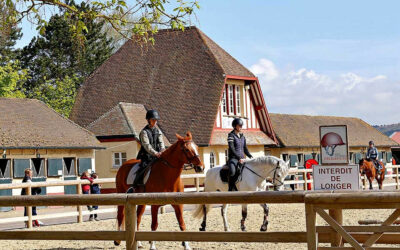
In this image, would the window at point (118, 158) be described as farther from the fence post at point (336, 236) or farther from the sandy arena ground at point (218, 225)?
the fence post at point (336, 236)

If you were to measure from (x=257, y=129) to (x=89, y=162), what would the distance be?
1219 centimetres

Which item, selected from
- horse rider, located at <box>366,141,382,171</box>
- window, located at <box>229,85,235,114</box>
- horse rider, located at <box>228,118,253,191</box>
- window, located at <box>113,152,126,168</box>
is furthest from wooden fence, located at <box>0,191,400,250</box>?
window, located at <box>229,85,235,114</box>

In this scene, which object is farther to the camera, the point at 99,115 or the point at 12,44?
the point at 12,44

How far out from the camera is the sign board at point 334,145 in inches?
365

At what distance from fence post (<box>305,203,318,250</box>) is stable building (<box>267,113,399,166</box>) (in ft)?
121

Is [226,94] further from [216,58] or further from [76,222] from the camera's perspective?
[76,222]

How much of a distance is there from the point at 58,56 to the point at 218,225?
147ft

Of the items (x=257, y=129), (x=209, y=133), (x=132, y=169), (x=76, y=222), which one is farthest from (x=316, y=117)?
(x=132, y=169)

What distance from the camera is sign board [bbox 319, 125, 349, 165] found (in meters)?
9.26

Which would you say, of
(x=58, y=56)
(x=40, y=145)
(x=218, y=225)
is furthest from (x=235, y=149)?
(x=58, y=56)

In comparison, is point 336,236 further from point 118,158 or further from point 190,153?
point 118,158

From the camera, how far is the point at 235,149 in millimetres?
16703

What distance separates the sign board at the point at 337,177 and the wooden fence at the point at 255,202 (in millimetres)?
544

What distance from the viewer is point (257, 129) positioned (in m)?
44.6
